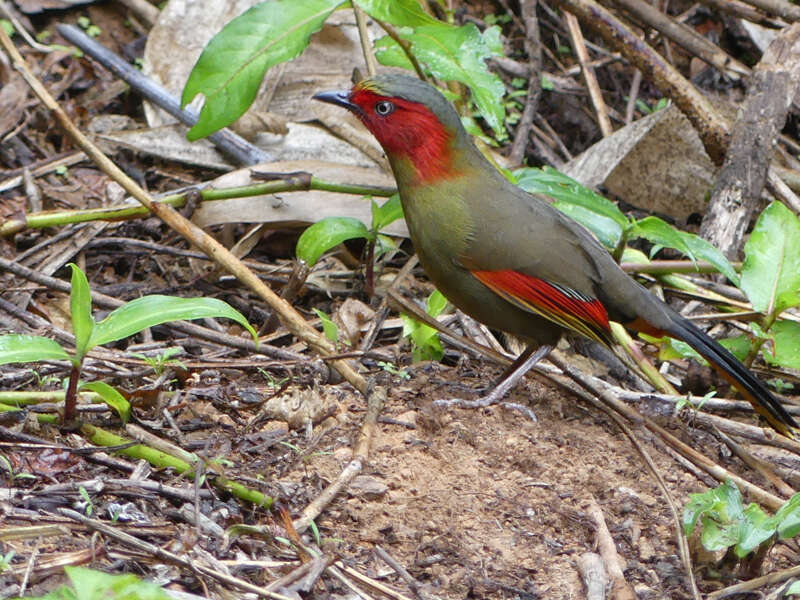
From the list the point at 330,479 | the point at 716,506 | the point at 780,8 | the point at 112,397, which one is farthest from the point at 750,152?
the point at 112,397

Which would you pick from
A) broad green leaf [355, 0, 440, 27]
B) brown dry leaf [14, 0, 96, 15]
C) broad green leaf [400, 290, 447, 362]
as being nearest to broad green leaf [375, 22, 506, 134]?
broad green leaf [355, 0, 440, 27]

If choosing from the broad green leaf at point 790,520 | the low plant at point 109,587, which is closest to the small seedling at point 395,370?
the broad green leaf at point 790,520

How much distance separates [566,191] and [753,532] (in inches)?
82.7

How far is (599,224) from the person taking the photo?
4848 mm

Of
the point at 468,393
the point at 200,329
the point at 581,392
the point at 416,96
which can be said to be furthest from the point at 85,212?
the point at 581,392

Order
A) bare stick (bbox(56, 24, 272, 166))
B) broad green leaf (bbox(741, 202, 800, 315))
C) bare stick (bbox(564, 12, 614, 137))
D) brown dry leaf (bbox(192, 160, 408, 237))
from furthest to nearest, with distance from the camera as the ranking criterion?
bare stick (bbox(564, 12, 614, 137)) < bare stick (bbox(56, 24, 272, 166)) < brown dry leaf (bbox(192, 160, 408, 237)) < broad green leaf (bbox(741, 202, 800, 315))

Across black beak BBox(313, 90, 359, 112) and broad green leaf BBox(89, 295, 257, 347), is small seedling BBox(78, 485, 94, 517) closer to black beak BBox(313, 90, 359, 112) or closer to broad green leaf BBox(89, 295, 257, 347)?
broad green leaf BBox(89, 295, 257, 347)

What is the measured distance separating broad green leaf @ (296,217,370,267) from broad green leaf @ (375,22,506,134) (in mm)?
763

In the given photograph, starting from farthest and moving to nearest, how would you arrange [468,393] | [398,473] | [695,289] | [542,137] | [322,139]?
[542,137] → [322,139] → [695,289] → [468,393] → [398,473]

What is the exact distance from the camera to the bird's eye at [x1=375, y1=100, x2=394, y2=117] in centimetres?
437

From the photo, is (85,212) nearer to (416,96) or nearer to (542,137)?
(416,96)

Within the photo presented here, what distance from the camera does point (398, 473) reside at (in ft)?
11.4

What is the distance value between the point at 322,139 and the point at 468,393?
224 cm

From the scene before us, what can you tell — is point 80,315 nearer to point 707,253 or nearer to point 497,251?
point 497,251
